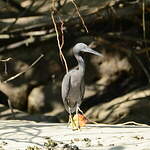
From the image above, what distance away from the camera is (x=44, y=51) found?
973 centimetres

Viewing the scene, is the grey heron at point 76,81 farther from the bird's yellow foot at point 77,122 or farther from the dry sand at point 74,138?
the dry sand at point 74,138

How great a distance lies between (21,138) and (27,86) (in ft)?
15.2

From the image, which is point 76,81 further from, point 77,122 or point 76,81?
point 77,122

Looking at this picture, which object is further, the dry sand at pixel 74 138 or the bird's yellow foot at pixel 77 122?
the bird's yellow foot at pixel 77 122

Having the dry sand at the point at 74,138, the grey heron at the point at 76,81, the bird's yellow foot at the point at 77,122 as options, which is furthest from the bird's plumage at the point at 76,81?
the dry sand at the point at 74,138

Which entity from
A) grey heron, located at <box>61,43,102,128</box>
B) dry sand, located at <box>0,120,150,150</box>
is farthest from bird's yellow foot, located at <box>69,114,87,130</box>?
grey heron, located at <box>61,43,102,128</box>

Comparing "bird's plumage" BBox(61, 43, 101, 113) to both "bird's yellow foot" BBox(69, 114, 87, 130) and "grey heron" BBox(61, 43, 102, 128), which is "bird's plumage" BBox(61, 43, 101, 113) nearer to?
"grey heron" BBox(61, 43, 102, 128)

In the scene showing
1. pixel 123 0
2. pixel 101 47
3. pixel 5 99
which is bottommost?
pixel 5 99

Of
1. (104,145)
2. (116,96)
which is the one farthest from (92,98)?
(104,145)

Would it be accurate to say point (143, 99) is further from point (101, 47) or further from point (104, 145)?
point (104, 145)

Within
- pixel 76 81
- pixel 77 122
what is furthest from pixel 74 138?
pixel 76 81

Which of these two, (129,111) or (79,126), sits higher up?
(79,126)

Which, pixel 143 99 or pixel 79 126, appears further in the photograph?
pixel 143 99

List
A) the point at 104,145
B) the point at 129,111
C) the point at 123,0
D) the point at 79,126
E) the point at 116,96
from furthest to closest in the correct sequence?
the point at 116,96 < the point at 123,0 < the point at 129,111 < the point at 79,126 < the point at 104,145
